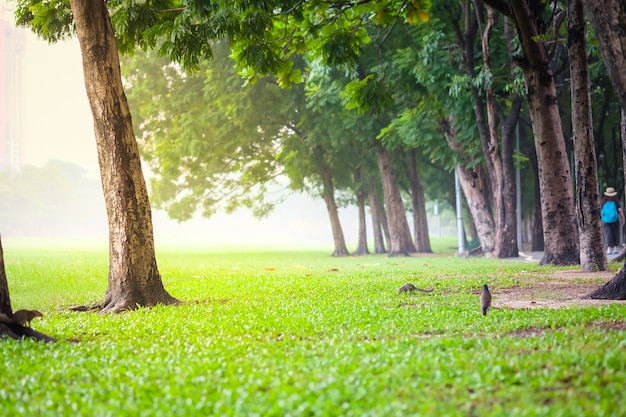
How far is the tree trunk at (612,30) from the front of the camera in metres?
8.40

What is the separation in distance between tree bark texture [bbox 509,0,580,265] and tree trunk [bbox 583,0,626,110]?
9522 millimetres

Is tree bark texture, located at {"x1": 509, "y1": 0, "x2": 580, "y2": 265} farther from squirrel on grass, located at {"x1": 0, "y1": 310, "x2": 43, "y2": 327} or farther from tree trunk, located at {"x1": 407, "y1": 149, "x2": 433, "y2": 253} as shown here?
tree trunk, located at {"x1": 407, "y1": 149, "x2": 433, "y2": 253}

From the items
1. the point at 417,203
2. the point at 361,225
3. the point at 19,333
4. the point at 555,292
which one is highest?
the point at 417,203

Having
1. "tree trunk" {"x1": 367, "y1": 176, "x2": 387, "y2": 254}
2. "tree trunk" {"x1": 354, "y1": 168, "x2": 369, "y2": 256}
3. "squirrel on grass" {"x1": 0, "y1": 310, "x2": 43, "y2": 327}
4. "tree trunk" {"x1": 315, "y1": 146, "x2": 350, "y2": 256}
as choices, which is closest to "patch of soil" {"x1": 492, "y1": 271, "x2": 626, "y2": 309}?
"squirrel on grass" {"x1": 0, "y1": 310, "x2": 43, "y2": 327}

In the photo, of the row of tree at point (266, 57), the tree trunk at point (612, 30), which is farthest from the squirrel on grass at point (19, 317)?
the tree trunk at point (612, 30)

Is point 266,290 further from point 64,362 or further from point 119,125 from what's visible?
point 64,362

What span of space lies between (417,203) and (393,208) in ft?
15.7

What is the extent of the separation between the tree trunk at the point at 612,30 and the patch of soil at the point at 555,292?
384 cm

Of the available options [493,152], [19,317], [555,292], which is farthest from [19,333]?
[493,152]

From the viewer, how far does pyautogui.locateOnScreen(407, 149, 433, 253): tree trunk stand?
4084 cm

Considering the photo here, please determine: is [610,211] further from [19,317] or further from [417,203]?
[19,317]

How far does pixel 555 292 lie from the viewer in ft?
42.8

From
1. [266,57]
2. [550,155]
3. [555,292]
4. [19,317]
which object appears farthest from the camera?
[550,155]

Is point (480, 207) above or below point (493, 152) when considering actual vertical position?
below
